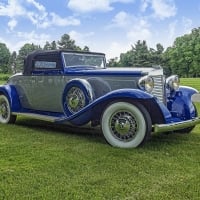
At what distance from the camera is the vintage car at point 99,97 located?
5.50 meters

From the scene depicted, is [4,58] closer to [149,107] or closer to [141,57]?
[141,57]

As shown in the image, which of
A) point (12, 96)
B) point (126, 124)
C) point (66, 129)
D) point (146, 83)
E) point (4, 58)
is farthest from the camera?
point (4, 58)

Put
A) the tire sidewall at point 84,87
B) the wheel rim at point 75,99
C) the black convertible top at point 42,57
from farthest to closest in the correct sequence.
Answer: the black convertible top at point 42,57
the wheel rim at point 75,99
the tire sidewall at point 84,87

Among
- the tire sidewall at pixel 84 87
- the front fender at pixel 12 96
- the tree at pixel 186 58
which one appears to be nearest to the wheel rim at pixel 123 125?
the tire sidewall at pixel 84 87

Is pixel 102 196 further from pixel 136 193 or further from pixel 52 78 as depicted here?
pixel 52 78

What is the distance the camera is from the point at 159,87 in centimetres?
611

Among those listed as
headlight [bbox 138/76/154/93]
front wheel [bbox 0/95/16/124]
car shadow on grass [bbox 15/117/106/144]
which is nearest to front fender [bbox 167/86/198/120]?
headlight [bbox 138/76/154/93]

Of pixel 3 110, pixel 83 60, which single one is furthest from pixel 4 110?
pixel 83 60

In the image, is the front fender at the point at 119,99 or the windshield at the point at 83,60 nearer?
the front fender at the point at 119,99

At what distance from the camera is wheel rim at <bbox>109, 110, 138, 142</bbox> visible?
5.49 m

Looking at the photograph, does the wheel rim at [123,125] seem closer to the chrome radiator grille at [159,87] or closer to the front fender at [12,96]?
the chrome radiator grille at [159,87]

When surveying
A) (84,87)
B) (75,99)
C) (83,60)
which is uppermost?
(83,60)

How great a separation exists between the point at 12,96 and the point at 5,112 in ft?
1.38

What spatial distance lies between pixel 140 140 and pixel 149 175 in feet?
4.22
